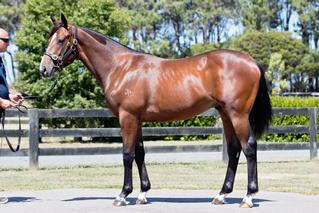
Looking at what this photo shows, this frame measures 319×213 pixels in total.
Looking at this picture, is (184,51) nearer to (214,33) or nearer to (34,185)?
(214,33)

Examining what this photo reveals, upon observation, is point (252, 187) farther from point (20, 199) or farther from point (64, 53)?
point (20, 199)

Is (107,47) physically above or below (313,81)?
above

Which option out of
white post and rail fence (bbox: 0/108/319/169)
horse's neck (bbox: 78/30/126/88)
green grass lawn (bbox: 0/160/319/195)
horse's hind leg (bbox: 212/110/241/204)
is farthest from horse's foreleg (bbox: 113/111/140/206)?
white post and rail fence (bbox: 0/108/319/169)

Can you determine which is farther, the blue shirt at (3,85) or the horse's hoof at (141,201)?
the horse's hoof at (141,201)

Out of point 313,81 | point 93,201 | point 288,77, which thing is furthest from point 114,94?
point 313,81

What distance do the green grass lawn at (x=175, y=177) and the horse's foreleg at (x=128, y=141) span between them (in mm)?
2069

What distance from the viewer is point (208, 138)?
80.7ft

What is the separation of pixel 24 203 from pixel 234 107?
311 cm

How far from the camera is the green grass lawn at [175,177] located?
35.4ft

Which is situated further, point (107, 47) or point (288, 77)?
point (288, 77)

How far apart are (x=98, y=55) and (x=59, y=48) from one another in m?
0.55

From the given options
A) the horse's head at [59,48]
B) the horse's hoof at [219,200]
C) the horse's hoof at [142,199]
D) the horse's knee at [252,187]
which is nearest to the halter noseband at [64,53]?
the horse's head at [59,48]

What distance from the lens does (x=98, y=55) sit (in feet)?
28.8

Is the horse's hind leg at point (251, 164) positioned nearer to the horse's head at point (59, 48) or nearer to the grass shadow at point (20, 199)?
the horse's head at point (59, 48)
